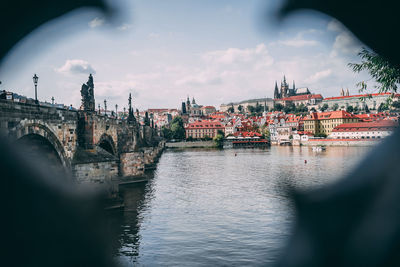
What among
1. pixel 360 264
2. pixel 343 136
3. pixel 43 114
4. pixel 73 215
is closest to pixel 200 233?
pixel 73 215

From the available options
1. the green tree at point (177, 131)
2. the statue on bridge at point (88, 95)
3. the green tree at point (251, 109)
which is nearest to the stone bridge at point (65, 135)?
the statue on bridge at point (88, 95)

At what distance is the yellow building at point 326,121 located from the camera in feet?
232

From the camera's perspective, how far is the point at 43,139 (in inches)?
467

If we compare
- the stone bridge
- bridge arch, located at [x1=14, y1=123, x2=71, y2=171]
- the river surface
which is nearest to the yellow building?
the river surface

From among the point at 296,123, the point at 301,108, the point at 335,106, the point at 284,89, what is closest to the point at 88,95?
the point at 296,123

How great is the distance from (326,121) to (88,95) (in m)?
68.3

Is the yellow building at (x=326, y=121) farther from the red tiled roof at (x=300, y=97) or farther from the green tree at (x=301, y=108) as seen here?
the red tiled roof at (x=300, y=97)

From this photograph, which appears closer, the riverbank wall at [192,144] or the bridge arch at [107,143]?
the bridge arch at [107,143]

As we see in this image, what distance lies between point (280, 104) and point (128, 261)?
5450 inches

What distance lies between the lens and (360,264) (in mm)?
2301

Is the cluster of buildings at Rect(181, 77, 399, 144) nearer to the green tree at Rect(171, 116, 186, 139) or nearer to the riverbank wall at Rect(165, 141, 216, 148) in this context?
the riverbank wall at Rect(165, 141, 216, 148)

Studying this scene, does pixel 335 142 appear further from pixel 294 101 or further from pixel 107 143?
pixel 294 101

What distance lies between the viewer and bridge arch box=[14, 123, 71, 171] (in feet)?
33.2

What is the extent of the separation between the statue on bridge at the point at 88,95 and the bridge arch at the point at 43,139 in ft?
14.2
